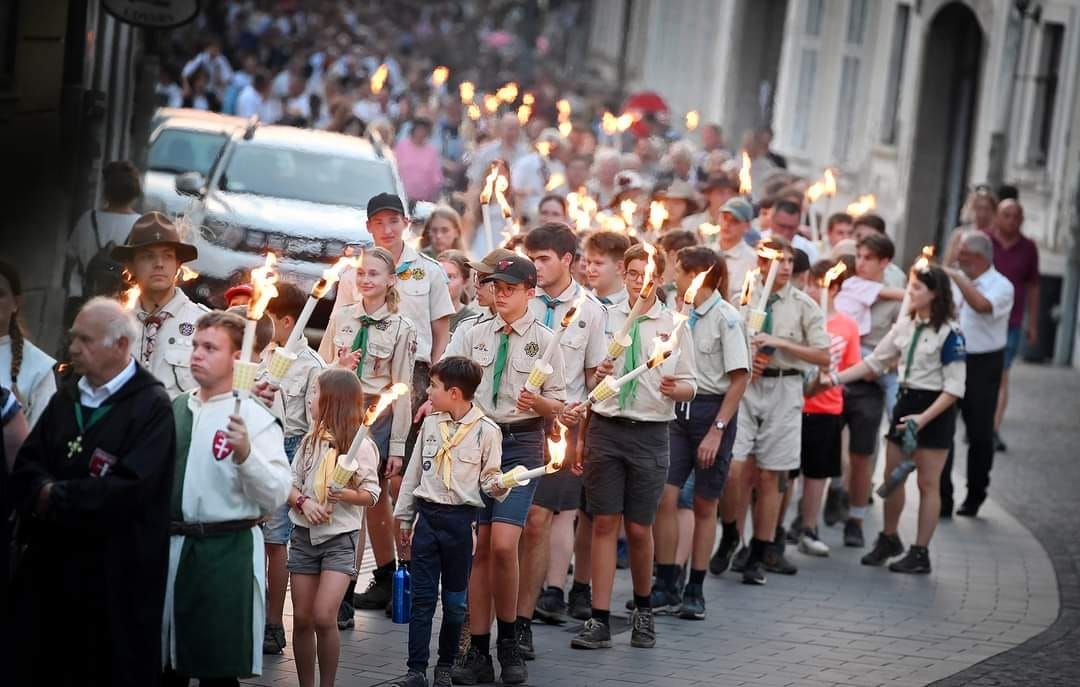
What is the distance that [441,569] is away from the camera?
8547 millimetres

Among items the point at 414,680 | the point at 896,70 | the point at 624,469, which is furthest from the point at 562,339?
the point at 896,70

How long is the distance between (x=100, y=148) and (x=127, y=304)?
8.14 m

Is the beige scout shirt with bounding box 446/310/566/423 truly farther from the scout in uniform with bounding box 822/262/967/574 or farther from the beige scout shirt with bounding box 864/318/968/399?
the beige scout shirt with bounding box 864/318/968/399

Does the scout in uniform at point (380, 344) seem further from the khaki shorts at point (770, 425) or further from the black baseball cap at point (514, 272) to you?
the khaki shorts at point (770, 425)

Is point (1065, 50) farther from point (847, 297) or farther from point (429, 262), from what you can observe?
point (429, 262)

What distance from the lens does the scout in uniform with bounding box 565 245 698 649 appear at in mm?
9695

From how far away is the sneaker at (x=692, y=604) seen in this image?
418 inches

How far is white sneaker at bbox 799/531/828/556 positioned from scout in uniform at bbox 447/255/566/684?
159 inches

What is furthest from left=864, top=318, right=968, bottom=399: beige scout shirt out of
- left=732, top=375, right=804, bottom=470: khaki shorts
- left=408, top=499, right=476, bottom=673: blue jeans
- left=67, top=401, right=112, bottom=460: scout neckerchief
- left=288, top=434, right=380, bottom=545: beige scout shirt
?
left=67, top=401, right=112, bottom=460: scout neckerchief

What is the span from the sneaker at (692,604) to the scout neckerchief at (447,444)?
257 centimetres

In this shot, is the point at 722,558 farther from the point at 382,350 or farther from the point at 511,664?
the point at 511,664

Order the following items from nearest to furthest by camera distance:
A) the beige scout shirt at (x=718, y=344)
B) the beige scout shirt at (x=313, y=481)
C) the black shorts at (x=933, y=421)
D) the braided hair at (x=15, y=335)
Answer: the braided hair at (x=15, y=335) → the beige scout shirt at (x=313, y=481) → the beige scout shirt at (x=718, y=344) → the black shorts at (x=933, y=421)

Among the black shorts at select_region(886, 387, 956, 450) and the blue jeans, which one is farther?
the black shorts at select_region(886, 387, 956, 450)

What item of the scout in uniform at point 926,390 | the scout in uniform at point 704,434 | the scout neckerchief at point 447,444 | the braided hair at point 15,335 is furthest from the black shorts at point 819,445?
the braided hair at point 15,335
